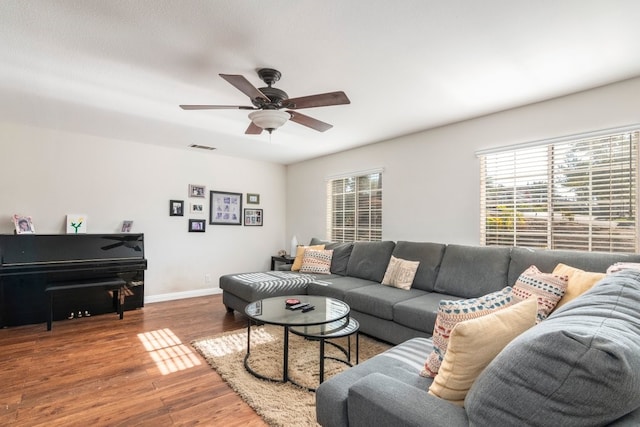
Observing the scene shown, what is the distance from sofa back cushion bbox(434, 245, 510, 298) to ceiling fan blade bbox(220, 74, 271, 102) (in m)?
2.39

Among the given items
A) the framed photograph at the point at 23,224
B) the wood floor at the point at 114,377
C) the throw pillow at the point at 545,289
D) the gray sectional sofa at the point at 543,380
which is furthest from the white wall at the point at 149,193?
the throw pillow at the point at 545,289

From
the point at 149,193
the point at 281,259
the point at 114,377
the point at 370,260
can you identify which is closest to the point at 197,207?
the point at 149,193

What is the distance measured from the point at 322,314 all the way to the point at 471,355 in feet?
4.98

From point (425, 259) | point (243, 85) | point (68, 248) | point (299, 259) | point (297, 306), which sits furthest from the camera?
point (299, 259)

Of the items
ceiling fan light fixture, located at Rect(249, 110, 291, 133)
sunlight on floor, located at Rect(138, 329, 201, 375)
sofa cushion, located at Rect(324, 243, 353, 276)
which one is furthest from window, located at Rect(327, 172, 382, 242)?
sunlight on floor, located at Rect(138, 329, 201, 375)

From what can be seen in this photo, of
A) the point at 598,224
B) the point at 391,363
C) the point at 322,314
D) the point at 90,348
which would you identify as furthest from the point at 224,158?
the point at 598,224

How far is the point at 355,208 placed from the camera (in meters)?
4.98

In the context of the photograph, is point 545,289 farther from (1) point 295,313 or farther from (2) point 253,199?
(2) point 253,199

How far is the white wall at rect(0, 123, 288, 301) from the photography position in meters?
3.90

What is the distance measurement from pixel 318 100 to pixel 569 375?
2017 millimetres

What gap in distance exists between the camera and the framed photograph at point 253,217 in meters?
5.72

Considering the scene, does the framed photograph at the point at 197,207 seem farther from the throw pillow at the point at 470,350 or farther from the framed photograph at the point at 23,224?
the throw pillow at the point at 470,350

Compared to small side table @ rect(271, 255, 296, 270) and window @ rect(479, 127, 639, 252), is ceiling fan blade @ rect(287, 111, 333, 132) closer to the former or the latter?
window @ rect(479, 127, 639, 252)

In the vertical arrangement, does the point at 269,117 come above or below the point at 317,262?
above
